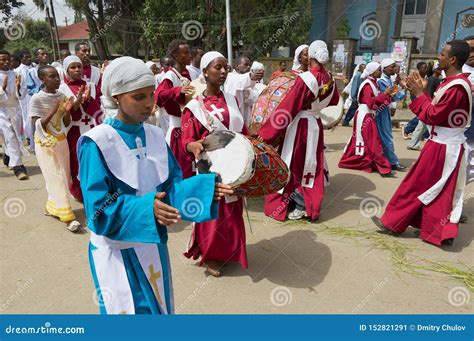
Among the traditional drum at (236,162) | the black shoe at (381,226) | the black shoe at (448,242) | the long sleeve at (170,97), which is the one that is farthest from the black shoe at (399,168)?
the traditional drum at (236,162)

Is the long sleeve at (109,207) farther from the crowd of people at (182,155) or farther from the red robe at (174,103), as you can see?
the red robe at (174,103)

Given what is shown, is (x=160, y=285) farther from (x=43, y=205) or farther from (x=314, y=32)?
(x=314, y=32)

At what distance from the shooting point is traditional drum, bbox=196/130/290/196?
2.43 meters

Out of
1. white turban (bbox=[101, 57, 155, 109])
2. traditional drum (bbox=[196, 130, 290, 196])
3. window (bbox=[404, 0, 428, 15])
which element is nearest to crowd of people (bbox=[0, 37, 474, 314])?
white turban (bbox=[101, 57, 155, 109])

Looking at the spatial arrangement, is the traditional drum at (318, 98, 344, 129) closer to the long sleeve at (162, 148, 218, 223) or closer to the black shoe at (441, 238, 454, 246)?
the black shoe at (441, 238, 454, 246)

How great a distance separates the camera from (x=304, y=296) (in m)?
3.17

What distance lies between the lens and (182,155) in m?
4.79

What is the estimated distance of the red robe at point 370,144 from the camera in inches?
255

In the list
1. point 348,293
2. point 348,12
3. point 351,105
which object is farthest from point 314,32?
point 348,293

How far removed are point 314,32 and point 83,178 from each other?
2212cm

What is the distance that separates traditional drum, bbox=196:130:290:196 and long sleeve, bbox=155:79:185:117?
4.86 feet

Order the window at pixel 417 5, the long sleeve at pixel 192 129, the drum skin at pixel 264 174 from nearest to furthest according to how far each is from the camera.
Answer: the drum skin at pixel 264 174, the long sleeve at pixel 192 129, the window at pixel 417 5

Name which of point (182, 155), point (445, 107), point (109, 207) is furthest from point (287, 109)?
point (109, 207)

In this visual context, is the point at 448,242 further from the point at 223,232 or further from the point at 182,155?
the point at 182,155
